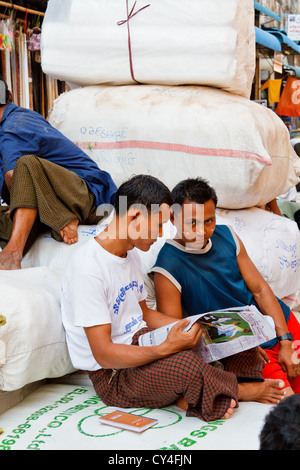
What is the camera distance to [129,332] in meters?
1.78

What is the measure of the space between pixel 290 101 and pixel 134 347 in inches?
339

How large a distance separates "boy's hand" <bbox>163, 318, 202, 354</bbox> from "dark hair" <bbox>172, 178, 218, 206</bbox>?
0.57 m

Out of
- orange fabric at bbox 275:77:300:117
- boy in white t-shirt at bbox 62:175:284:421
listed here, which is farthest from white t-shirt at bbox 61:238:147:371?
orange fabric at bbox 275:77:300:117

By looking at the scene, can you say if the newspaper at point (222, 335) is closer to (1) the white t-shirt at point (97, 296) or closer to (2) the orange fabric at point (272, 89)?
(1) the white t-shirt at point (97, 296)

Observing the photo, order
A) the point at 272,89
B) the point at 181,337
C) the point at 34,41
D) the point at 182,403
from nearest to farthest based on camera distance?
the point at 181,337 < the point at 182,403 < the point at 34,41 < the point at 272,89

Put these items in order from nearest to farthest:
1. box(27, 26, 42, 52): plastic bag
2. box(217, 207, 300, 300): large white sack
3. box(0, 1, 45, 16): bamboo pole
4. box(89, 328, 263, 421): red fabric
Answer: box(89, 328, 263, 421): red fabric → box(217, 207, 300, 300): large white sack → box(0, 1, 45, 16): bamboo pole → box(27, 26, 42, 52): plastic bag

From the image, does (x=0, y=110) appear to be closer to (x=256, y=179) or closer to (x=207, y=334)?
(x=256, y=179)

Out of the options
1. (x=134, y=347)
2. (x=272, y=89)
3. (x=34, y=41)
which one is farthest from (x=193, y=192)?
(x=272, y=89)

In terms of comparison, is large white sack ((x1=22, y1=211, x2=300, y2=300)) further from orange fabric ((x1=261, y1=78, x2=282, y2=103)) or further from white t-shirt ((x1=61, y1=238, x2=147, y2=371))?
orange fabric ((x1=261, y1=78, x2=282, y2=103))

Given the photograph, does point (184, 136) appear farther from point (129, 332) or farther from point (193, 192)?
point (129, 332)

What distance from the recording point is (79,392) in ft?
6.09

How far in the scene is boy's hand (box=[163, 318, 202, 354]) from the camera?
156 cm

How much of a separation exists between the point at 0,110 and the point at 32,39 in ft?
5.05

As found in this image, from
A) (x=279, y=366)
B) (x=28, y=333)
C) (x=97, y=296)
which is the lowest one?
(x=279, y=366)
